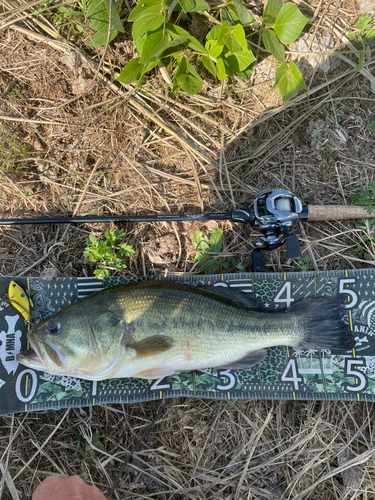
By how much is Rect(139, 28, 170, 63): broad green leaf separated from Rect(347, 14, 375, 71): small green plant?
197 cm

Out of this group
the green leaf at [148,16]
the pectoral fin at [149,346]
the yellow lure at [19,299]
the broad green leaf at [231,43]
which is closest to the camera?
the green leaf at [148,16]

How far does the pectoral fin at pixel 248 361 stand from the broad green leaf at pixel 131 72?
2740 mm

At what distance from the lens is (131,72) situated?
3.11m

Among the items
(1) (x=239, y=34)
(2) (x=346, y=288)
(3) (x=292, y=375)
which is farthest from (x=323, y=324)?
(1) (x=239, y=34)

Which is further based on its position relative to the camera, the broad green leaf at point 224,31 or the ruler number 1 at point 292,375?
the ruler number 1 at point 292,375

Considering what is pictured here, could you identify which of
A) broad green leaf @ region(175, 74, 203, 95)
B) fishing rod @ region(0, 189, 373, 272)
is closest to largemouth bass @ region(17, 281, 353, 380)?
fishing rod @ region(0, 189, 373, 272)

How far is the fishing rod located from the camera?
3010 millimetres

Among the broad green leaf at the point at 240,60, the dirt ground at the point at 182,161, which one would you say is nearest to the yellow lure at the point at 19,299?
the dirt ground at the point at 182,161

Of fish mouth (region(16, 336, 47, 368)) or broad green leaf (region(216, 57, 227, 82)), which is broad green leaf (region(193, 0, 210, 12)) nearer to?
broad green leaf (region(216, 57, 227, 82))

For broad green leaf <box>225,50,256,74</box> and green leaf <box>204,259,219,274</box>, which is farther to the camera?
green leaf <box>204,259,219,274</box>

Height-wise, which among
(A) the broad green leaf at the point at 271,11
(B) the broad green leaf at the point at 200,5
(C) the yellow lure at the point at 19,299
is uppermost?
(A) the broad green leaf at the point at 271,11

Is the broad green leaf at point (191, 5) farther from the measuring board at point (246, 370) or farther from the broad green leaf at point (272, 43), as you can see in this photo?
the measuring board at point (246, 370)

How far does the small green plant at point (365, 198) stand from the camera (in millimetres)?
3338

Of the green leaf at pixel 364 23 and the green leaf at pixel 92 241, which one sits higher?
the green leaf at pixel 364 23
